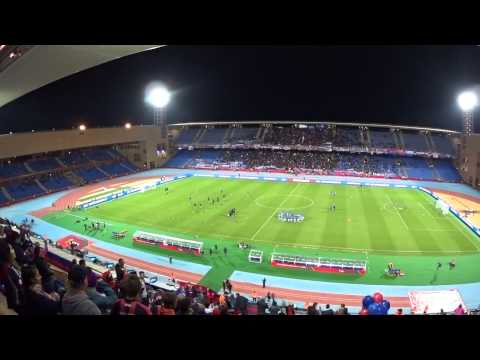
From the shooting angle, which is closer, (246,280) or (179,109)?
(246,280)

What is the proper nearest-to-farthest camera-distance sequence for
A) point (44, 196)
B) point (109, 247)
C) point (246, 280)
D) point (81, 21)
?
1. point (81, 21)
2. point (246, 280)
3. point (109, 247)
4. point (44, 196)

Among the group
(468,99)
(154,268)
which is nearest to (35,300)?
(154,268)

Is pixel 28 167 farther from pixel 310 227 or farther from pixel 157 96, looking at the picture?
pixel 310 227

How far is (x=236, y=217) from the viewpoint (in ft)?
107

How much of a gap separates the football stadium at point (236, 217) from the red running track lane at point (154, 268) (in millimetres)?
149

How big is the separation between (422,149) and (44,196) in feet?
175

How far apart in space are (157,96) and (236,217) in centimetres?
3362

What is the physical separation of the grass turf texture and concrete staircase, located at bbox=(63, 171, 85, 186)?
10681mm

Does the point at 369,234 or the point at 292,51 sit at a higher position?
the point at 292,51

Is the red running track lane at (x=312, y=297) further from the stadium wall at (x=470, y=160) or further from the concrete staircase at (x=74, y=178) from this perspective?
the stadium wall at (x=470, y=160)

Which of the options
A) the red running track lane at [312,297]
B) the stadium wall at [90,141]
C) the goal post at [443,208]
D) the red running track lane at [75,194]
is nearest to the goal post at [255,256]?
the red running track lane at [312,297]
